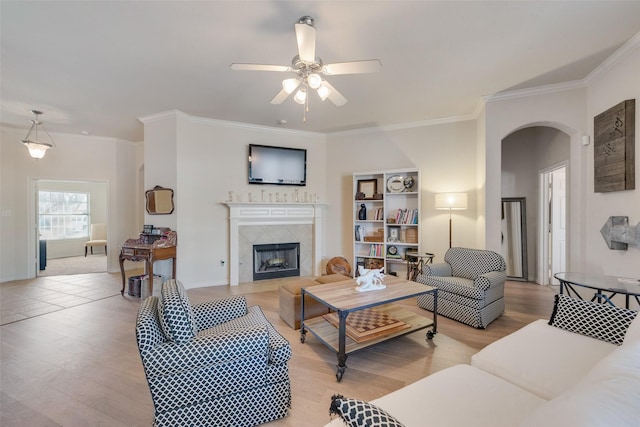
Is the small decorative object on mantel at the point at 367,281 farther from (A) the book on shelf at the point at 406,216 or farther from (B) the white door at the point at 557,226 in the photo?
(B) the white door at the point at 557,226

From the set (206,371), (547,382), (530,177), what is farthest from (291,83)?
(530,177)

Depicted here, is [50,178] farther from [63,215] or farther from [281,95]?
[281,95]

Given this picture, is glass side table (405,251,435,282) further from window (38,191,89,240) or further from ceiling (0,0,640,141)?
window (38,191,89,240)

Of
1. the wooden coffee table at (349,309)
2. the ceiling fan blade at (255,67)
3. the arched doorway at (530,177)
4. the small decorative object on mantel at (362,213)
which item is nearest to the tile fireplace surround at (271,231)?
the small decorative object on mantel at (362,213)

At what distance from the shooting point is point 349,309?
2.12 m

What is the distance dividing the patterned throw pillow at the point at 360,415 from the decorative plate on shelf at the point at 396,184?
4228 mm

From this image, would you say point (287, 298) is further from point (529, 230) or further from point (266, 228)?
point (529, 230)

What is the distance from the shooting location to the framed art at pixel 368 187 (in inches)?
197

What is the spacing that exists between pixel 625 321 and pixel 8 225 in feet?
27.3

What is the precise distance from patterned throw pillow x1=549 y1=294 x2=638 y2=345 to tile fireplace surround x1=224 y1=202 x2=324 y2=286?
383 cm

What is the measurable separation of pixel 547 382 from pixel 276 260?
433 centimetres

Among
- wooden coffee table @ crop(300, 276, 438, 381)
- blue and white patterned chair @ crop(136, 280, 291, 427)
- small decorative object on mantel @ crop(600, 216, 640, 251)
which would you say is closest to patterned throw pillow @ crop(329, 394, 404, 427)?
blue and white patterned chair @ crop(136, 280, 291, 427)

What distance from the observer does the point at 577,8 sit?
207cm


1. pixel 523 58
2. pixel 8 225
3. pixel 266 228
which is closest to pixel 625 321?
pixel 523 58
